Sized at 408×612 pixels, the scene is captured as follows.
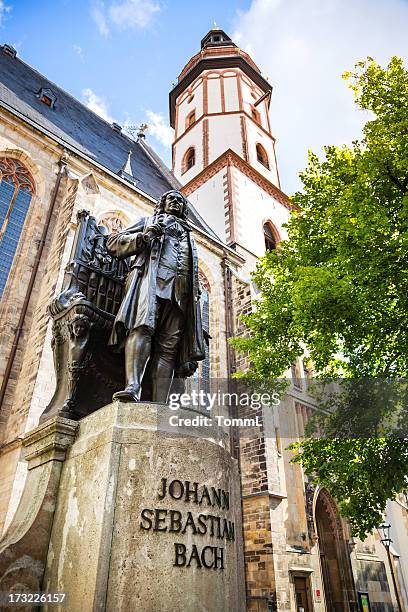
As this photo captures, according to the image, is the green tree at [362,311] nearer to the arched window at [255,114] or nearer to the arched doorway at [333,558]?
the arched doorway at [333,558]

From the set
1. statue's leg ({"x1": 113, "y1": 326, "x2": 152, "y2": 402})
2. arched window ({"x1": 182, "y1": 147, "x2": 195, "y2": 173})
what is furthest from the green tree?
arched window ({"x1": 182, "y1": 147, "x2": 195, "y2": 173})

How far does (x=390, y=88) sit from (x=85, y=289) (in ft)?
26.8

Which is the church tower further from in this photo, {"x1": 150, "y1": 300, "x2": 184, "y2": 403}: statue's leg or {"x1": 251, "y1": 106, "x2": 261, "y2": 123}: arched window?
{"x1": 150, "y1": 300, "x2": 184, "y2": 403}: statue's leg

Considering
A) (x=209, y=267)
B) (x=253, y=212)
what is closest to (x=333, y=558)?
(x=209, y=267)

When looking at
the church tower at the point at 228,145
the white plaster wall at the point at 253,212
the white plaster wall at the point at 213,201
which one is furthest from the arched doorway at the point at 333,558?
the white plaster wall at the point at 213,201

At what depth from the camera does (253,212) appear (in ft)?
66.5

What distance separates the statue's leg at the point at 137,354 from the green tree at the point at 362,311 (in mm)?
4593

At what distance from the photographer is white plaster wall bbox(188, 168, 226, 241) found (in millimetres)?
19344

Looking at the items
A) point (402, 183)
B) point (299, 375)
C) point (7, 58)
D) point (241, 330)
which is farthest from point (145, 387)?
point (7, 58)

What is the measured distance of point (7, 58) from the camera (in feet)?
57.6

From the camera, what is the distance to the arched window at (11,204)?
1025cm

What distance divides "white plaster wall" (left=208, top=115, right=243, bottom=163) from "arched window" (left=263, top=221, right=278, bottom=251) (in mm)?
4040

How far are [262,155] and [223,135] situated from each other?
2498 millimetres

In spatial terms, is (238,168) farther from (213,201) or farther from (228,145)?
(228,145)
